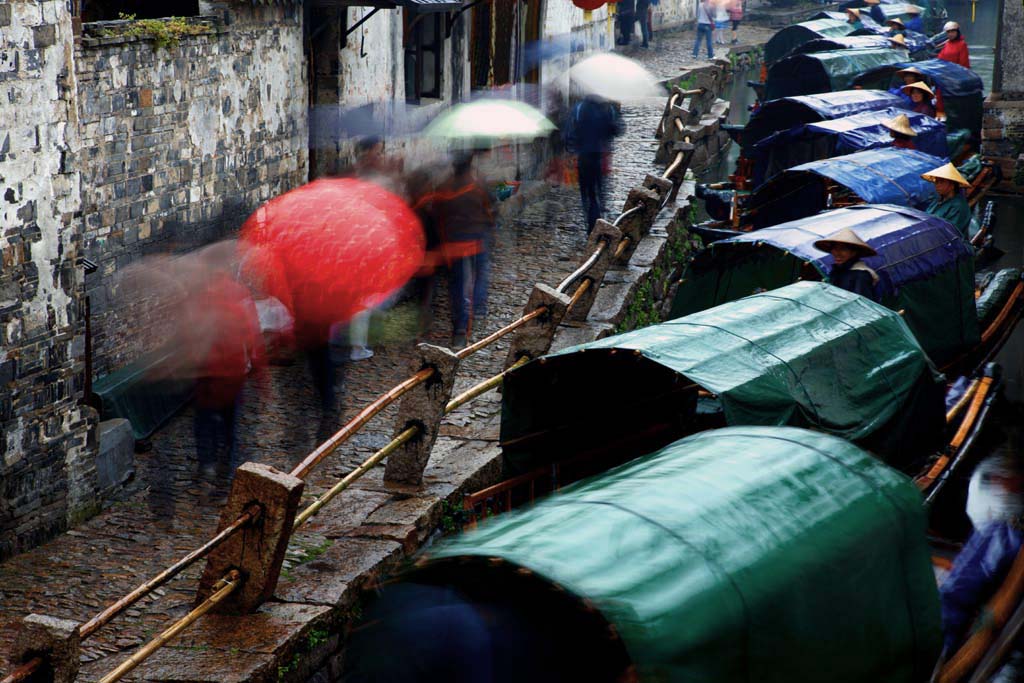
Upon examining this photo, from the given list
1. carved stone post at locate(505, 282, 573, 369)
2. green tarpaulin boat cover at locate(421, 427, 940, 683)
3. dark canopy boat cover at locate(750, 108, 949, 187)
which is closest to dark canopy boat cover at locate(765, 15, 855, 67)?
dark canopy boat cover at locate(750, 108, 949, 187)

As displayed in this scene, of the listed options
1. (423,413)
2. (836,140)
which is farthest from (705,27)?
(423,413)

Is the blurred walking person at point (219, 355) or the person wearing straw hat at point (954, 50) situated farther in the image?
the person wearing straw hat at point (954, 50)

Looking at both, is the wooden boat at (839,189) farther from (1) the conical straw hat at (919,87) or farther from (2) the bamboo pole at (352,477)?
(2) the bamboo pole at (352,477)

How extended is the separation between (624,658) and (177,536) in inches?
162

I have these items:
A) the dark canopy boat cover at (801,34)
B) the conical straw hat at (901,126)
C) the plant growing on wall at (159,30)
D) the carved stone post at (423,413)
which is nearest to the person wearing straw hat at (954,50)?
the dark canopy boat cover at (801,34)

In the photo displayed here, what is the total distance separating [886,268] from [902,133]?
636cm

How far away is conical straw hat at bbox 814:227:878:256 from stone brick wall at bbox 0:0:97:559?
5.29m

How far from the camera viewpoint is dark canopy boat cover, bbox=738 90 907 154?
17.1m

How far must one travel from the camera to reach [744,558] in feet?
14.0

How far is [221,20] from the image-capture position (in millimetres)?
10430

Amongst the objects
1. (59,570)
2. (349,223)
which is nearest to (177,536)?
(59,570)

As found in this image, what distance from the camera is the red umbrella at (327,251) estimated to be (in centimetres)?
846

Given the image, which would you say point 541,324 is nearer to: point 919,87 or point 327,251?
point 327,251

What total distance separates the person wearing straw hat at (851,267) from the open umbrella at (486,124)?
3.70 meters
